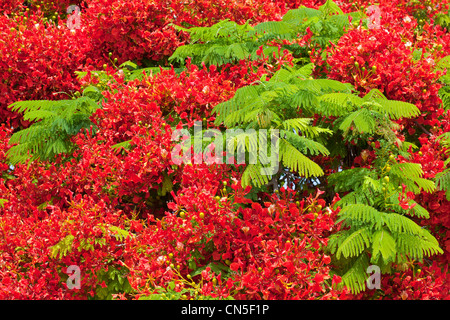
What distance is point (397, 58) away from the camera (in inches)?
226

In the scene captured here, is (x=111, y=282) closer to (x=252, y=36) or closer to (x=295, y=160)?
(x=295, y=160)

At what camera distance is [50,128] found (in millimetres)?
5988

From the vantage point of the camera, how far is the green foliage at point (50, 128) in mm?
5941

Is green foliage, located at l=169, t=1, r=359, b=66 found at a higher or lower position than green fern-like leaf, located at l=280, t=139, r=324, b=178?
higher

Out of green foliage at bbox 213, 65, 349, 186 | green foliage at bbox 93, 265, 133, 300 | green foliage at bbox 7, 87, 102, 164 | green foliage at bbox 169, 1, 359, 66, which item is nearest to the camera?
green foliage at bbox 213, 65, 349, 186

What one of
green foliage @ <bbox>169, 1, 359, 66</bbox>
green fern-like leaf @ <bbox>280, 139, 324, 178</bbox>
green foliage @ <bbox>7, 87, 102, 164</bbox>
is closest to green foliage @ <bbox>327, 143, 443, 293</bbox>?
green fern-like leaf @ <bbox>280, 139, 324, 178</bbox>

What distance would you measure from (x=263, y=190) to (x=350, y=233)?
2.91 ft

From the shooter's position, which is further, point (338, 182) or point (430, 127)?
point (430, 127)

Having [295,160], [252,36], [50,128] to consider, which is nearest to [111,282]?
[50,128]

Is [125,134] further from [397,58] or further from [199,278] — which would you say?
[397,58]

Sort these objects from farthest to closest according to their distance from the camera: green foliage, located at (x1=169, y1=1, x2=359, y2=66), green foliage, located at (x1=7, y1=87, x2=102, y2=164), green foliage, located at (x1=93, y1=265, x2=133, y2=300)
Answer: green foliage, located at (x1=169, y1=1, x2=359, y2=66)
green foliage, located at (x1=7, y1=87, x2=102, y2=164)
green foliage, located at (x1=93, y1=265, x2=133, y2=300)

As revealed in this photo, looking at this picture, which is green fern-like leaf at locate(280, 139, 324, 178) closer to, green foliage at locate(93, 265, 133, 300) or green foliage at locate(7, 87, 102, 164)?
green foliage at locate(93, 265, 133, 300)

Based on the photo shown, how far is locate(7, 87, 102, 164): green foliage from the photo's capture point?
594 cm

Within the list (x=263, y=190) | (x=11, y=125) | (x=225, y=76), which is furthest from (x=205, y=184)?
→ (x=11, y=125)
